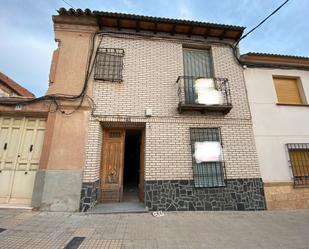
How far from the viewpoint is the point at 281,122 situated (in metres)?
6.22

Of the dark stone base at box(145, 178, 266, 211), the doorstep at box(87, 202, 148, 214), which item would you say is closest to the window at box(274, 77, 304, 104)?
the dark stone base at box(145, 178, 266, 211)

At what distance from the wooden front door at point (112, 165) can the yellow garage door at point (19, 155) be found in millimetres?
2011

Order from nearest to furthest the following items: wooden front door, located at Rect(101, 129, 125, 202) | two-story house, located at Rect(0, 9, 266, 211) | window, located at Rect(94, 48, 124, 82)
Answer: two-story house, located at Rect(0, 9, 266, 211)
wooden front door, located at Rect(101, 129, 125, 202)
window, located at Rect(94, 48, 124, 82)

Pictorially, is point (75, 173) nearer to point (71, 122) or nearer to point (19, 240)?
point (71, 122)

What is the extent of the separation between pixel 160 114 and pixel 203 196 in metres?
3.00

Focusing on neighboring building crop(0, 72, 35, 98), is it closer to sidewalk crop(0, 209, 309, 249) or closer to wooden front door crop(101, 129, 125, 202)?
wooden front door crop(101, 129, 125, 202)

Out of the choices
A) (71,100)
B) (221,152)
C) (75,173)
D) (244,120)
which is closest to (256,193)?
(221,152)

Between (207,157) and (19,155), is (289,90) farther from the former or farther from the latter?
(19,155)

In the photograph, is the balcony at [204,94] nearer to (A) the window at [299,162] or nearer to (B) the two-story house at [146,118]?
(B) the two-story house at [146,118]

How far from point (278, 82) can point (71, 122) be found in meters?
8.14

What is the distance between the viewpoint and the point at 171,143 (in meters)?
5.47

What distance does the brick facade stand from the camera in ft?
17.4

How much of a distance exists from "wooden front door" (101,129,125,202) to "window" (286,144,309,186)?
240 inches

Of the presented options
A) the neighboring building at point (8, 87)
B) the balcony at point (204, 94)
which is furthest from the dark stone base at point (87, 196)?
the neighboring building at point (8, 87)
